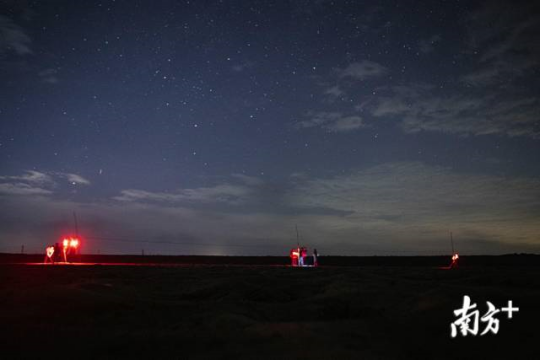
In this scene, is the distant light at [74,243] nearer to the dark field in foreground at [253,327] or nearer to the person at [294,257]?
the person at [294,257]

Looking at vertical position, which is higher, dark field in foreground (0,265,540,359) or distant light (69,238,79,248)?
distant light (69,238,79,248)

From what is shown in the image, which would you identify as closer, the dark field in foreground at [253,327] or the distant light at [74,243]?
the dark field in foreground at [253,327]

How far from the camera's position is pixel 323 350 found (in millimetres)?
3908

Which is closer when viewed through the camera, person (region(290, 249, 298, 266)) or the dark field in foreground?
the dark field in foreground

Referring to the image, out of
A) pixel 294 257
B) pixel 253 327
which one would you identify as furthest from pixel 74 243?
pixel 253 327

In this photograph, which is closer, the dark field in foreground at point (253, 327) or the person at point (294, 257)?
the dark field in foreground at point (253, 327)

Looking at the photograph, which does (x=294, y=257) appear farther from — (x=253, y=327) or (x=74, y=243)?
(x=253, y=327)

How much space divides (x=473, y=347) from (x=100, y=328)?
4631 millimetres

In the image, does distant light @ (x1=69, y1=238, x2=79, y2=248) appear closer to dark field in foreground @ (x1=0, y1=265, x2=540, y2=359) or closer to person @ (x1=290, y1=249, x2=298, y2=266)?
person @ (x1=290, y1=249, x2=298, y2=266)

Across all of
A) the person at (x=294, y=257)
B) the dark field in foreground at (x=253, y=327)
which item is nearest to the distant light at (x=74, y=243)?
the person at (x=294, y=257)

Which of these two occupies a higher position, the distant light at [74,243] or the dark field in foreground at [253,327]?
the distant light at [74,243]

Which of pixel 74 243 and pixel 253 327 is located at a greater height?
pixel 74 243

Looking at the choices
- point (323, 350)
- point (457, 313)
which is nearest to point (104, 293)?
point (323, 350)

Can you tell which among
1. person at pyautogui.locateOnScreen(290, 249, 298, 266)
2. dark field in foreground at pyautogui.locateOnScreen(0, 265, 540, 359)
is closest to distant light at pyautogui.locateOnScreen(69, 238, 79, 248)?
person at pyautogui.locateOnScreen(290, 249, 298, 266)
